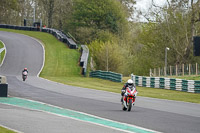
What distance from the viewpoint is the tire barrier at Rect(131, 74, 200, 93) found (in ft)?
104

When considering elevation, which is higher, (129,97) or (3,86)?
(3,86)

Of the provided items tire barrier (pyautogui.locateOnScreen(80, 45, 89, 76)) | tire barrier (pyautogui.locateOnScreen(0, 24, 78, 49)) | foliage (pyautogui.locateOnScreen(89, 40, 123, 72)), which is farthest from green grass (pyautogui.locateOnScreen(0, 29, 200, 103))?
foliage (pyautogui.locateOnScreen(89, 40, 123, 72))

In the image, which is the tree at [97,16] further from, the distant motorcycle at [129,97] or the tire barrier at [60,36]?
the distant motorcycle at [129,97]

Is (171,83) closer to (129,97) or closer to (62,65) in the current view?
(62,65)

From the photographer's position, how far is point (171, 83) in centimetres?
3484

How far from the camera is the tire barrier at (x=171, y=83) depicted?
104 ft

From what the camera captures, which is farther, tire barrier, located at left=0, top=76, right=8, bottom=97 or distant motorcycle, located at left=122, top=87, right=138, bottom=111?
tire barrier, located at left=0, top=76, right=8, bottom=97

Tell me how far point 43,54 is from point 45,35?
15.7 m

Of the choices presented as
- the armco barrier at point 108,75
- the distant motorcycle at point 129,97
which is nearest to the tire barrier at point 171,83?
the armco barrier at point 108,75

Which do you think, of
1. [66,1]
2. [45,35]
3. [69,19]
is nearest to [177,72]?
[45,35]

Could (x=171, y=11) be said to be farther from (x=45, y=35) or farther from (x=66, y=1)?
(x=66, y=1)

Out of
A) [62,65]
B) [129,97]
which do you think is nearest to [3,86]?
[129,97]

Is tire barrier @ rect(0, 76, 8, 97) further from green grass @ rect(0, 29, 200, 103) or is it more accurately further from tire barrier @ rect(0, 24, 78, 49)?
tire barrier @ rect(0, 24, 78, 49)

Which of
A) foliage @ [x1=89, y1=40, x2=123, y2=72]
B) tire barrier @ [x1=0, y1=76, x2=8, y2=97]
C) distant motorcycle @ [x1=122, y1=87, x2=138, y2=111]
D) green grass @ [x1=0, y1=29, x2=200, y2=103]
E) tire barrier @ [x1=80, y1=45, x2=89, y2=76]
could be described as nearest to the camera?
distant motorcycle @ [x1=122, y1=87, x2=138, y2=111]
